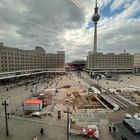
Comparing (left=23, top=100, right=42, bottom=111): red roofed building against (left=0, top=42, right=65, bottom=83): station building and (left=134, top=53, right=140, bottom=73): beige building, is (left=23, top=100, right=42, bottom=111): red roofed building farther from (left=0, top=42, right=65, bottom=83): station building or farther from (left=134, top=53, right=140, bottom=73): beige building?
(left=134, top=53, right=140, bottom=73): beige building

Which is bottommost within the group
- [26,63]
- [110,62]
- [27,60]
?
[26,63]

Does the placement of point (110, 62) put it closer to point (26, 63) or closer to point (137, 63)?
point (137, 63)

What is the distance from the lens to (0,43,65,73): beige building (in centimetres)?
6855

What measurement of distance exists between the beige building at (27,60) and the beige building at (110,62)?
101 feet

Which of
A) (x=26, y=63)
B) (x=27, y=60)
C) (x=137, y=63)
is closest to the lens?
(x=26, y=63)

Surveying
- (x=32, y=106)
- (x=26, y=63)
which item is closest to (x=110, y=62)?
(x=26, y=63)

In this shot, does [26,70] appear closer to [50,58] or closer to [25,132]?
[50,58]

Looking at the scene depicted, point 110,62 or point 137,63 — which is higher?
point 110,62

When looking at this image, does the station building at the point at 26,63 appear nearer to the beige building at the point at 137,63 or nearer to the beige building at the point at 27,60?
the beige building at the point at 27,60

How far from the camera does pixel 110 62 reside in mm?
123625

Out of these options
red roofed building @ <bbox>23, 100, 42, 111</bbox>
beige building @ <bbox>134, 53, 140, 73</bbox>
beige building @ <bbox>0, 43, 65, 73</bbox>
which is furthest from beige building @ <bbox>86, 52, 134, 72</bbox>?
red roofed building @ <bbox>23, 100, 42, 111</bbox>

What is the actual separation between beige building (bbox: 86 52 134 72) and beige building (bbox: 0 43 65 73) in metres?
30.8

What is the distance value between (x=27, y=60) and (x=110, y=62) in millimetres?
80182

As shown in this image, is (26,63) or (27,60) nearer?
(26,63)
